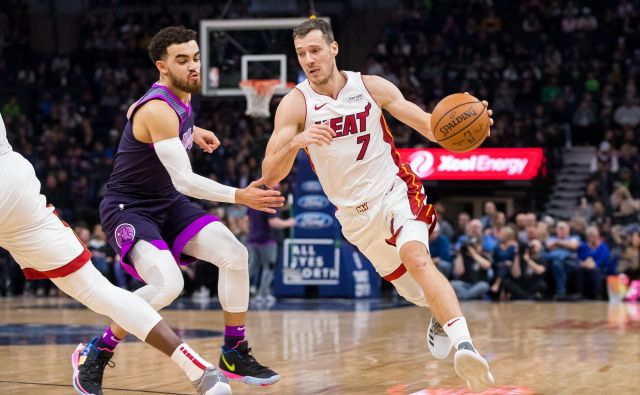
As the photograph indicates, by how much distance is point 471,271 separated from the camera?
14844mm

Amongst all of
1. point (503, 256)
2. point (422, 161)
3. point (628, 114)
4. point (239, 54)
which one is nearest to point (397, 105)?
point (503, 256)

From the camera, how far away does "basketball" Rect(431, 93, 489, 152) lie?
5727 millimetres

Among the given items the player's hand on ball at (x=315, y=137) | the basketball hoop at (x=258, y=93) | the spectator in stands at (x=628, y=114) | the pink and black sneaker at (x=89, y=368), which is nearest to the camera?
the pink and black sneaker at (x=89, y=368)

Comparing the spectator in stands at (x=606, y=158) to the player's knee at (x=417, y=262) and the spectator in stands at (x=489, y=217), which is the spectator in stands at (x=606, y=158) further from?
the player's knee at (x=417, y=262)

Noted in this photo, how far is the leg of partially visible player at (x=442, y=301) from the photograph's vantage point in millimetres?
4969

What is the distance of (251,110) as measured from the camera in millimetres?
15617

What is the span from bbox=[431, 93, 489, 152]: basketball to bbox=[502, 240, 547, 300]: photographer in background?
921 cm

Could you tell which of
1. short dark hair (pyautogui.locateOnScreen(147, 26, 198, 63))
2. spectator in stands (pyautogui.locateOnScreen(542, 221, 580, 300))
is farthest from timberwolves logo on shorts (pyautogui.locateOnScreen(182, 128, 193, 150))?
spectator in stands (pyautogui.locateOnScreen(542, 221, 580, 300))

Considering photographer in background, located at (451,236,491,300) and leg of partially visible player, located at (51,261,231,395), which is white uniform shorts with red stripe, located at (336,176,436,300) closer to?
leg of partially visible player, located at (51,261,231,395)

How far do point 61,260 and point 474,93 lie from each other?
17283 millimetres

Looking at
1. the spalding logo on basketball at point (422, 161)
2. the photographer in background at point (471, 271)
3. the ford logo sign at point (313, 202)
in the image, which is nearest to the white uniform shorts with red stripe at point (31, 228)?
the ford logo sign at point (313, 202)

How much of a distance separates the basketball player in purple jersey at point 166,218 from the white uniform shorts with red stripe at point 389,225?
0.72 meters

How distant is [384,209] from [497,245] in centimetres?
934

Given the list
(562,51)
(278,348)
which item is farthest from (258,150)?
(278,348)
